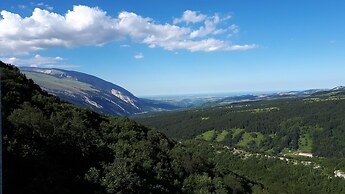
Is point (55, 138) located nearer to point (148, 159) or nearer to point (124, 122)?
point (148, 159)

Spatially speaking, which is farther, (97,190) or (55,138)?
(55,138)

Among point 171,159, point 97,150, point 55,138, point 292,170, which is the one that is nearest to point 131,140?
point 171,159

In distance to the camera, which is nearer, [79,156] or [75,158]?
[75,158]

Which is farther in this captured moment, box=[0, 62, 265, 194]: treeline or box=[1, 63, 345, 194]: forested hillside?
box=[1, 63, 345, 194]: forested hillside

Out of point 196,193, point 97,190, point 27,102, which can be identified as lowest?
point 196,193

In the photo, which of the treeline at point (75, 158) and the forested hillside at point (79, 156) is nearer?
the treeline at point (75, 158)

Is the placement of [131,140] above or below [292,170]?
above

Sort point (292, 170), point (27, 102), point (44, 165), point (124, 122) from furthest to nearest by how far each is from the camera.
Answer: point (292, 170)
point (124, 122)
point (27, 102)
point (44, 165)

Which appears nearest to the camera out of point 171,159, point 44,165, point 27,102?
point 44,165
